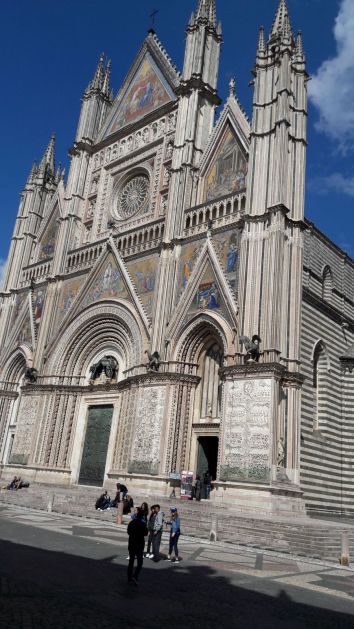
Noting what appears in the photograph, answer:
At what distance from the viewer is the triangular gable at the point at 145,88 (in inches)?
1344

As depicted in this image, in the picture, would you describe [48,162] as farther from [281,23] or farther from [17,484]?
[17,484]

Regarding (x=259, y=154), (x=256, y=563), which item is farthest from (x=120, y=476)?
(x=259, y=154)

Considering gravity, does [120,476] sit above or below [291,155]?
below

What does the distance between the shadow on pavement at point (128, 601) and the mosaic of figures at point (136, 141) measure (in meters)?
26.2

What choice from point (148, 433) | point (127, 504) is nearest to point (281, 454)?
point (127, 504)

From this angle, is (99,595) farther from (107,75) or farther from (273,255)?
(107,75)

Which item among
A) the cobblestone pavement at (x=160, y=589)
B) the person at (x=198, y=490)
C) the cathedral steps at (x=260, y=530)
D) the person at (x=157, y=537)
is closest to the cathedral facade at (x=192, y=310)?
the person at (x=198, y=490)

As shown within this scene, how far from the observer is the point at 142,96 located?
3584 centimetres

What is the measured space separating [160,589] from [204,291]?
57.7 ft

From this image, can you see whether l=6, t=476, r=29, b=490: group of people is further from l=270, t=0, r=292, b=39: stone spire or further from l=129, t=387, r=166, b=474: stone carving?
l=270, t=0, r=292, b=39: stone spire

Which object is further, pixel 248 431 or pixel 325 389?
pixel 325 389

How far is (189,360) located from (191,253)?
5177 millimetres

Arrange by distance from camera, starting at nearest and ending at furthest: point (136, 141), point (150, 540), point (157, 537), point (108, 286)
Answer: point (157, 537), point (150, 540), point (108, 286), point (136, 141)

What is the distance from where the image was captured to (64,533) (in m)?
14.4
